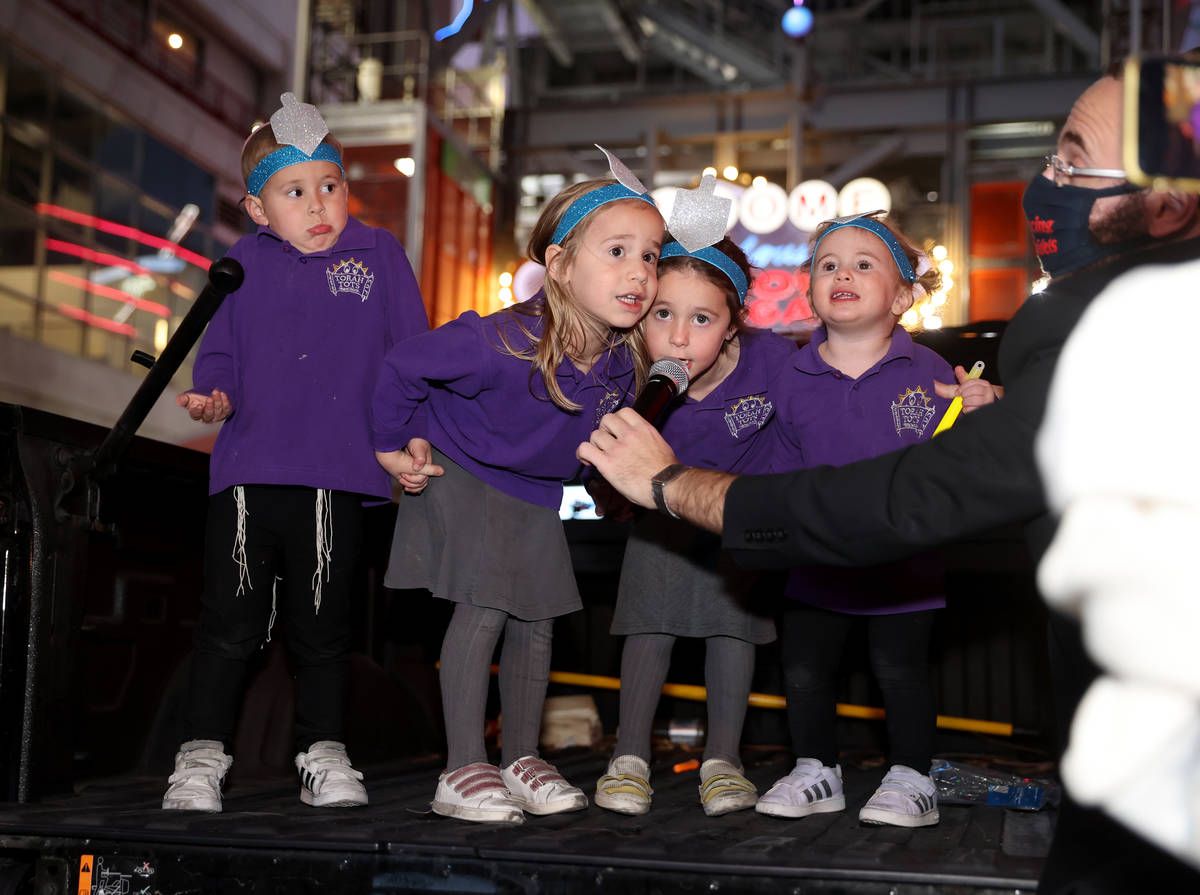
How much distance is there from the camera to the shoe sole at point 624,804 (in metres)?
2.22

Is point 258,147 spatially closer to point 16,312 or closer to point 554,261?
point 554,261

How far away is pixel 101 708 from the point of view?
258 centimetres

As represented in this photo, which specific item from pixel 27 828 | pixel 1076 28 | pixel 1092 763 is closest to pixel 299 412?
pixel 27 828

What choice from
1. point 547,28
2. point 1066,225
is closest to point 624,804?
point 1066,225

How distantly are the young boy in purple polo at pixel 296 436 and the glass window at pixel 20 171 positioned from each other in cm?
1030

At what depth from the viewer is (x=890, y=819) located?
6.97 feet

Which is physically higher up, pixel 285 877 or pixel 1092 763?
pixel 1092 763

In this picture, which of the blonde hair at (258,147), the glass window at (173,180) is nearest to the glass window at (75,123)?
the glass window at (173,180)

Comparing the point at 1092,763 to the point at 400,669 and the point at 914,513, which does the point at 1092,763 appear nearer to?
the point at 914,513

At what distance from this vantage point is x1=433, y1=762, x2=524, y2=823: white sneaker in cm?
209

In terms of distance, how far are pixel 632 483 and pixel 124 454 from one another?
131cm

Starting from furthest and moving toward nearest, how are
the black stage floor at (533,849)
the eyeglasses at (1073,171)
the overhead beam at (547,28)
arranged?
the overhead beam at (547,28)
the black stage floor at (533,849)
the eyeglasses at (1073,171)

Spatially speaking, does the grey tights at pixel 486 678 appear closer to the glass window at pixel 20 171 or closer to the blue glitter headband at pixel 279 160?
the blue glitter headband at pixel 279 160

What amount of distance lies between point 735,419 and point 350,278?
0.92 metres
